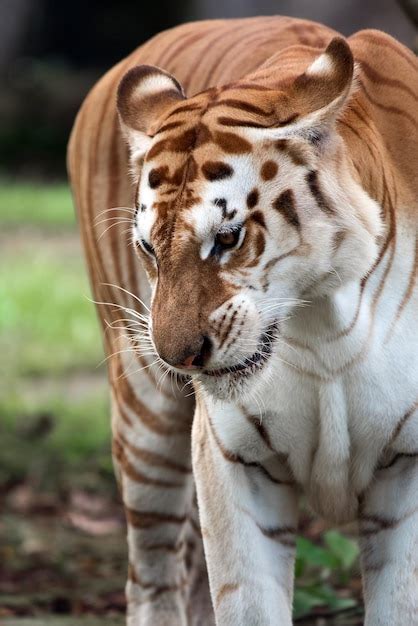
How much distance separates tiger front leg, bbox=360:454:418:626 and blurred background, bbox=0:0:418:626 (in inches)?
39.0

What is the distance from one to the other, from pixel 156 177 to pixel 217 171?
15 cm

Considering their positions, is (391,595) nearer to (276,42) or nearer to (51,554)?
(276,42)

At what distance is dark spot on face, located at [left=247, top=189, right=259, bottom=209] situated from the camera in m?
2.85

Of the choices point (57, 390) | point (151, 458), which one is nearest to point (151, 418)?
point (151, 458)

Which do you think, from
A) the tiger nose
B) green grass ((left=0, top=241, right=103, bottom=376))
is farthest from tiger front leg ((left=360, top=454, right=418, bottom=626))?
green grass ((left=0, top=241, right=103, bottom=376))

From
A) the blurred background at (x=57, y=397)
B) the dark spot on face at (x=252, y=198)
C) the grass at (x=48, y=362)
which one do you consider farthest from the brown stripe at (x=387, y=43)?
the grass at (x=48, y=362)

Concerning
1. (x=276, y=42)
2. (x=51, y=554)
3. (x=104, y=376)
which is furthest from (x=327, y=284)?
(x=104, y=376)

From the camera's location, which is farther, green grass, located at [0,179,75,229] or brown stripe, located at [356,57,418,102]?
green grass, located at [0,179,75,229]

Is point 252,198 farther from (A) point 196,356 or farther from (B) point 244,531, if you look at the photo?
(B) point 244,531

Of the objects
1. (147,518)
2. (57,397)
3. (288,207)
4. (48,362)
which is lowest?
(48,362)

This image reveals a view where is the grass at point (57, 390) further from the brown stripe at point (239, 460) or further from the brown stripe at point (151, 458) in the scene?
the brown stripe at point (239, 460)

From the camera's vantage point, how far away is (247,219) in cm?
284

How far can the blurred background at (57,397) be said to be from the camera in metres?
4.96

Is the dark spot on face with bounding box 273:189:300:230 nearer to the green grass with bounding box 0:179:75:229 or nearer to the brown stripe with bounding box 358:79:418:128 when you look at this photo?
the brown stripe with bounding box 358:79:418:128
